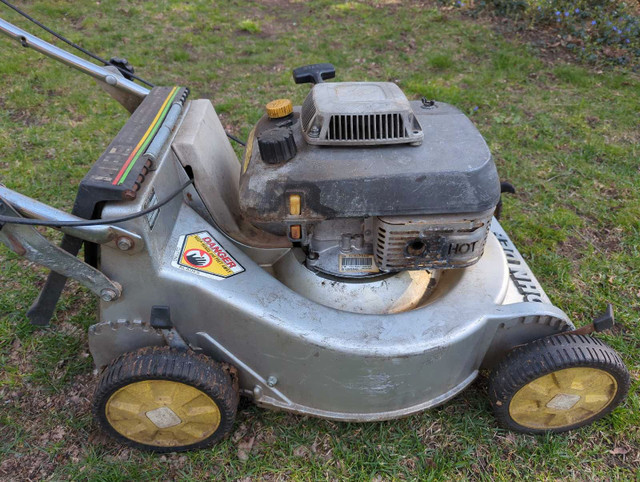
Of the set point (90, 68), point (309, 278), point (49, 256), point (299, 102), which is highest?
point (90, 68)

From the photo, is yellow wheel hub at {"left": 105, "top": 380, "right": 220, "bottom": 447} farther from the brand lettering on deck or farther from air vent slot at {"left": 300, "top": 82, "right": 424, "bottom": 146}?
the brand lettering on deck

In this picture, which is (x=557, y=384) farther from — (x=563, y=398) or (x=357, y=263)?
(x=357, y=263)

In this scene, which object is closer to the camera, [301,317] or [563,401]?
[301,317]

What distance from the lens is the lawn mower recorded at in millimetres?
1404

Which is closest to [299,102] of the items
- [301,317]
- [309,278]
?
[309,278]

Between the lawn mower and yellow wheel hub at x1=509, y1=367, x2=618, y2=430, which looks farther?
yellow wheel hub at x1=509, y1=367, x2=618, y2=430

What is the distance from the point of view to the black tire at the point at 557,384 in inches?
62.7

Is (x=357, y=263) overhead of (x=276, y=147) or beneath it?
beneath

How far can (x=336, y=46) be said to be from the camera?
4.84m

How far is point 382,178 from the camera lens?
1390 mm

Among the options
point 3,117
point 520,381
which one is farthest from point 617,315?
point 3,117

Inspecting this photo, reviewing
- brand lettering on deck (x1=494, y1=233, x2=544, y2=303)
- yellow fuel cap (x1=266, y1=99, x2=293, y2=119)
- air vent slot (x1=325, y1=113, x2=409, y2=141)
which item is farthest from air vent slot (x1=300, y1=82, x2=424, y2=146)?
brand lettering on deck (x1=494, y1=233, x2=544, y2=303)

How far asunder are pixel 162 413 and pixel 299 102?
2.76 metres

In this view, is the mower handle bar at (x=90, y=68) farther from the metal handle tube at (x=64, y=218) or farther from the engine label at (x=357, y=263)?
the engine label at (x=357, y=263)
